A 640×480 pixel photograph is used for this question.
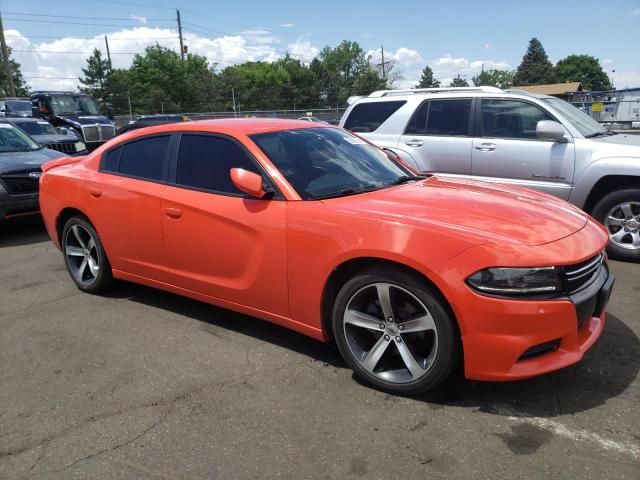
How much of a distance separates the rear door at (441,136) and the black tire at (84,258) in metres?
4.22

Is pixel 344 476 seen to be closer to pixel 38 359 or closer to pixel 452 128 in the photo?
pixel 38 359

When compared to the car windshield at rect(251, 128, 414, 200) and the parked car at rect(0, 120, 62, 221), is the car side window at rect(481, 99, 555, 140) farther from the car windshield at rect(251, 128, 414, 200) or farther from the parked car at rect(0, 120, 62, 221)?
the parked car at rect(0, 120, 62, 221)

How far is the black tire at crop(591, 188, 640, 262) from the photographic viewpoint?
5.57m

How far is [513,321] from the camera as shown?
259cm

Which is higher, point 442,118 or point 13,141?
point 442,118

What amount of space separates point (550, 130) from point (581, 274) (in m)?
3.65

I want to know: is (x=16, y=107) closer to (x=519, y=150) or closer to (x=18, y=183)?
(x=18, y=183)

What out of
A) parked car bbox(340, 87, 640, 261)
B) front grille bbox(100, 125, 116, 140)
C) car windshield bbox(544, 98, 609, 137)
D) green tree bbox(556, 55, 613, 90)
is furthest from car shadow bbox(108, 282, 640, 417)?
green tree bbox(556, 55, 613, 90)

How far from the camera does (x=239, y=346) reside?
3730 millimetres

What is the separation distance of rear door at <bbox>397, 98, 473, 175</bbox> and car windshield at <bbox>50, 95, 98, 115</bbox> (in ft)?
54.8

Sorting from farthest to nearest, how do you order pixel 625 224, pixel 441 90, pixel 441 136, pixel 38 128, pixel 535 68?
pixel 535 68 < pixel 38 128 < pixel 441 90 < pixel 441 136 < pixel 625 224

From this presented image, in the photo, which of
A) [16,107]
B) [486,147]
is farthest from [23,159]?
[16,107]

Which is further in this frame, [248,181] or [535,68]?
[535,68]

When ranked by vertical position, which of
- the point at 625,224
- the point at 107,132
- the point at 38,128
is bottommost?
the point at 107,132
